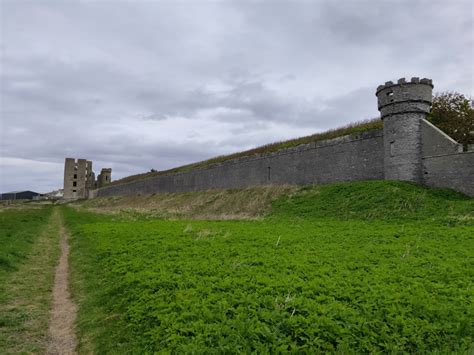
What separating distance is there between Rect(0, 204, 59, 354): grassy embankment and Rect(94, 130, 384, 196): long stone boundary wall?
17957 mm

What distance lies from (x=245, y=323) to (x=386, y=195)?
48.9ft

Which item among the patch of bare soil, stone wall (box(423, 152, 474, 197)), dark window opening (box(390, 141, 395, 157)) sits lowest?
the patch of bare soil

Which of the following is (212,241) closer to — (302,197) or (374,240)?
(374,240)

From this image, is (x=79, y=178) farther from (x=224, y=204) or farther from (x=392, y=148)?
(x=392, y=148)

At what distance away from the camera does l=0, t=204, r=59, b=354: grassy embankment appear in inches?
217

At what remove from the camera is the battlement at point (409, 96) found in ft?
65.7

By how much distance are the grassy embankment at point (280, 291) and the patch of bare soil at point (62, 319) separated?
0.21 m

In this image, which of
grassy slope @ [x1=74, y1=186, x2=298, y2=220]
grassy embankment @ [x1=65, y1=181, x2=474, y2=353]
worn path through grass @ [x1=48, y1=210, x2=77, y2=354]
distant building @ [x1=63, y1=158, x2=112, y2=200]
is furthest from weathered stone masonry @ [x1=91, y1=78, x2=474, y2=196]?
distant building @ [x1=63, y1=158, x2=112, y2=200]

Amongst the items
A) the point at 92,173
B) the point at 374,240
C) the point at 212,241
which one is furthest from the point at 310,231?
the point at 92,173

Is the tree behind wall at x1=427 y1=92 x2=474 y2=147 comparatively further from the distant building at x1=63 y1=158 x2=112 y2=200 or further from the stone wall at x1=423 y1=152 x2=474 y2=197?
the distant building at x1=63 y1=158 x2=112 y2=200

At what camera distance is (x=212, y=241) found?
1154 centimetres

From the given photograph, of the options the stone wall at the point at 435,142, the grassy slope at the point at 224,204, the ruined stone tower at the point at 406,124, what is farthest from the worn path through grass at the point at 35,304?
the stone wall at the point at 435,142

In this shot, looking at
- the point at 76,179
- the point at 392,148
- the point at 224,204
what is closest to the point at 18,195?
the point at 76,179

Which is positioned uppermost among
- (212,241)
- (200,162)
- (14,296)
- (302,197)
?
(200,162)
